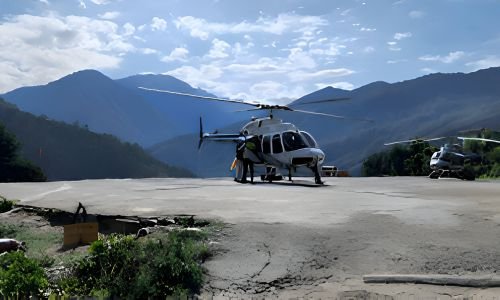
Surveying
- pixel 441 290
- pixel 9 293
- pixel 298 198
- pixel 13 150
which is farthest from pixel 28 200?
pixel 13 150

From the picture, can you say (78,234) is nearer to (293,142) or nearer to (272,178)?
(293,142)

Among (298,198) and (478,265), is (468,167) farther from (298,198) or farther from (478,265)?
(478,265)

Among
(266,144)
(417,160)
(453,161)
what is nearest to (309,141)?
(266,144)

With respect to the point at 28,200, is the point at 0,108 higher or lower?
higher

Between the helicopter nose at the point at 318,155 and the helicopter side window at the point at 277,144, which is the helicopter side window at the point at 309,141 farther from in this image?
the helicopter side window at the point at 277,144

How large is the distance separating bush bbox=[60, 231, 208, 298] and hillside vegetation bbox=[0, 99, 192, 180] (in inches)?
5044

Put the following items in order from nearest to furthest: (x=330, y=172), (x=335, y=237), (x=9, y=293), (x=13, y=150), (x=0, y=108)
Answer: (x=9, y=293)
(x=335, y=237)
(x=330, y=172)
(x=13, y=150)
(x=0, y=108)

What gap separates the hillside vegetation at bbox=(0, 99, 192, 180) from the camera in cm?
12988

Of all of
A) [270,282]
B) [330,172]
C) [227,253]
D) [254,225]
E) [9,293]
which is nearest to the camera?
[9,293]

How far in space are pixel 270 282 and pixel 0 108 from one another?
148 metres

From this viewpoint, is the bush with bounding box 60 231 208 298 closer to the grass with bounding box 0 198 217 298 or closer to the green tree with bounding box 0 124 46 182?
the grass with bounding box 0 198 217 298

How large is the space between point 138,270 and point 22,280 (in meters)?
1.35

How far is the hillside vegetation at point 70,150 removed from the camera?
426 ft

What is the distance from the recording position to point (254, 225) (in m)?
8.59
